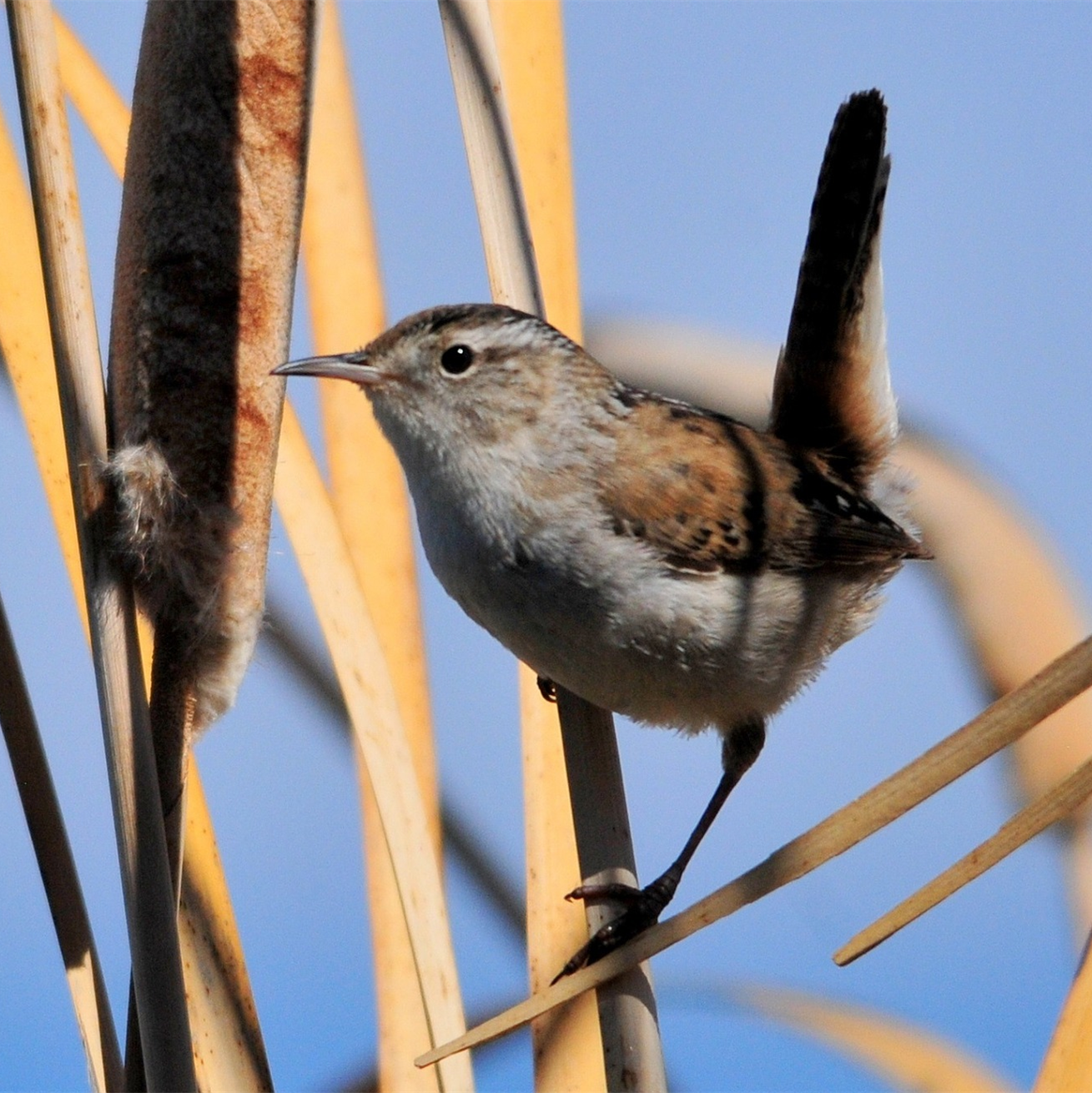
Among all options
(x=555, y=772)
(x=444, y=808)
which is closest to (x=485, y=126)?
(x=555, y=772)

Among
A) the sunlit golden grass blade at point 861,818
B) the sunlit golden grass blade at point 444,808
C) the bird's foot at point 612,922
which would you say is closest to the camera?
the sunlit golden grass blade at point 861,818

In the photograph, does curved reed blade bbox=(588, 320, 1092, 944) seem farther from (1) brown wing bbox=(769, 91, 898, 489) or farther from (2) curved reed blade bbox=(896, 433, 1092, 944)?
(1) brown wing bbox=(769, 91, 898, 489)

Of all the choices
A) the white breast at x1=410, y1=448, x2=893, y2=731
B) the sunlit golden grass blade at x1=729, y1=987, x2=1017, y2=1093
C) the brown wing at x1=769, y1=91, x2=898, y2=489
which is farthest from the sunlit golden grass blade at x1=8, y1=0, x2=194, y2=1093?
the brown wing at x1=769, y1=91, x2=898, y2=489

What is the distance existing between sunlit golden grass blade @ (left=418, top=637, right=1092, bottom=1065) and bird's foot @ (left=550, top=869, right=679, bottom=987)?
0.20 meters

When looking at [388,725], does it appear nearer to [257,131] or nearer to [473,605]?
[473,605]

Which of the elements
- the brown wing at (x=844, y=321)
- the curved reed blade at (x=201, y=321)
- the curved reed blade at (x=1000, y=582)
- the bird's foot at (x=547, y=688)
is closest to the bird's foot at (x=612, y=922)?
the bird's foot at (x=547, y=688)

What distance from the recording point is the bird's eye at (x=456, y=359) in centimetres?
154

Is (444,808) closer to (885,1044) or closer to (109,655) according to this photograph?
(885,1044)

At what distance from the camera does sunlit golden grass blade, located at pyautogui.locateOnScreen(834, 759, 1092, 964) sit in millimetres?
774

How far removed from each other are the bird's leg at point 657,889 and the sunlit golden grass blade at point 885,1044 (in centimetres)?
30

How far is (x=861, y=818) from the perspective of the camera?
83 cm

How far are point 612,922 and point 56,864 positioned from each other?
1.82ft

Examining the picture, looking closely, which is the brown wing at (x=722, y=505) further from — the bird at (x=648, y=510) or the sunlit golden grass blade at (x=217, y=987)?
the sunlit golden grass blade at (x=217, y=987)

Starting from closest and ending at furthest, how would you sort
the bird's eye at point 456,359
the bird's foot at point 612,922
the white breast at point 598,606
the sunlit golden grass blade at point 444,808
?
the bird's foot at point 612,922 < the white breast at point 598,606 < the bird's eye at point 456,359 < the sunlit golden grass blade at point 444,808
